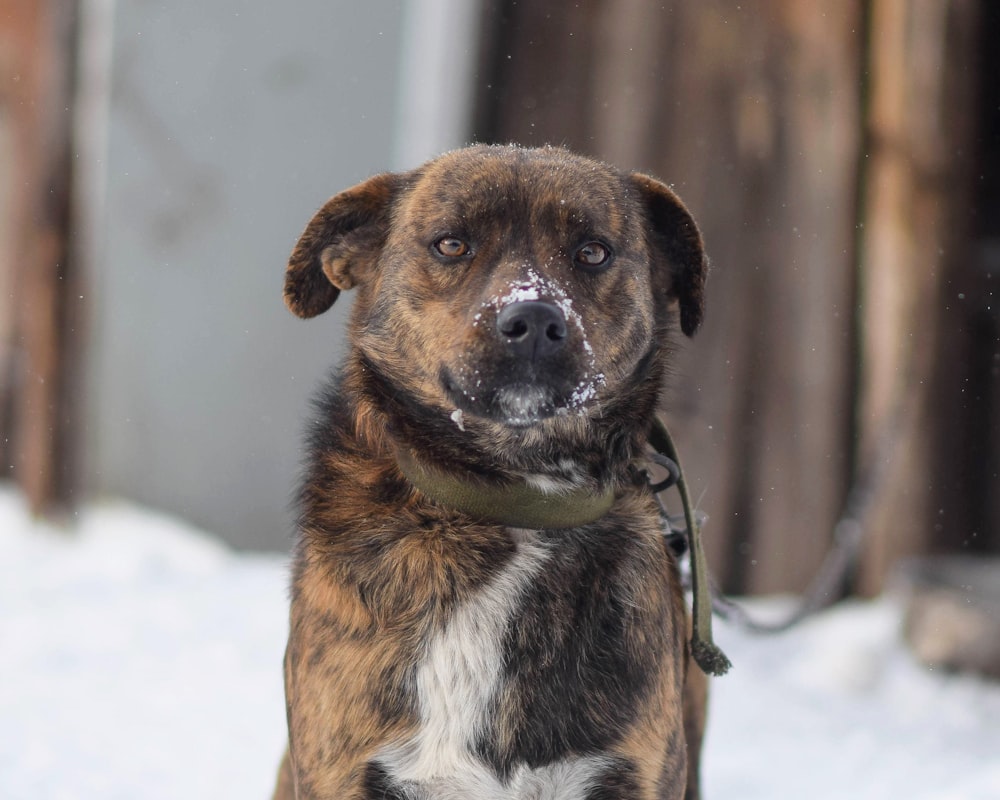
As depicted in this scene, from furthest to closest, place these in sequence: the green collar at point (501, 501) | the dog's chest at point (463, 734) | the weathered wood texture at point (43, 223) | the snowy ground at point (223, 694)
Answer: the weathered wood texture at point (43, 223), the snowy ground at point (223, 694), the green collar at point (501, 501), the dog's chest at point (463, 734)

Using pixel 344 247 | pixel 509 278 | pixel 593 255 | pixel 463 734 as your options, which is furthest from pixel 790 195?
pixel 463 734

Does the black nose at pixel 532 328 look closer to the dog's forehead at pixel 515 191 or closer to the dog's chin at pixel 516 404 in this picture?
the dog's chin at pixel 516 404

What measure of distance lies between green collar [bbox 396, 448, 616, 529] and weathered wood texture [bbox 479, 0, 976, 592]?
3.13 meters

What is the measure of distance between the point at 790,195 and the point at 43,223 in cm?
409

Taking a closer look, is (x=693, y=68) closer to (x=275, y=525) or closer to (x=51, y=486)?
(x=275, y=525)

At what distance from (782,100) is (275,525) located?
3332mm

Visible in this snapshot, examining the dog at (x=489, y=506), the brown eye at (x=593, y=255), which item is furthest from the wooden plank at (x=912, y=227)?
the brown eye at (x=593, y=255)

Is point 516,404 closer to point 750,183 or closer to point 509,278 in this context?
point 509,278

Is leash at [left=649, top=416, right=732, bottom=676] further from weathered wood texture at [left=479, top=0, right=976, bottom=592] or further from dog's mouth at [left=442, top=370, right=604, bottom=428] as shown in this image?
weathered wood texture at [left=479, top=0, right=976, bottom=592]

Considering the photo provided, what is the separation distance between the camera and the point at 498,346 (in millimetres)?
2100

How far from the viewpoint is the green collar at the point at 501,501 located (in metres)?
2.21

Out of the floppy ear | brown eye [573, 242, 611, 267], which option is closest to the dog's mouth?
A: brown eye [573, 242, 611, 267]

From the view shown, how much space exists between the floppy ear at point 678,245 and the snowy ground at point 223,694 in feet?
5.81

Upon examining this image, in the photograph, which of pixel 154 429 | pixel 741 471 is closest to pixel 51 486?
pixel 154 429
